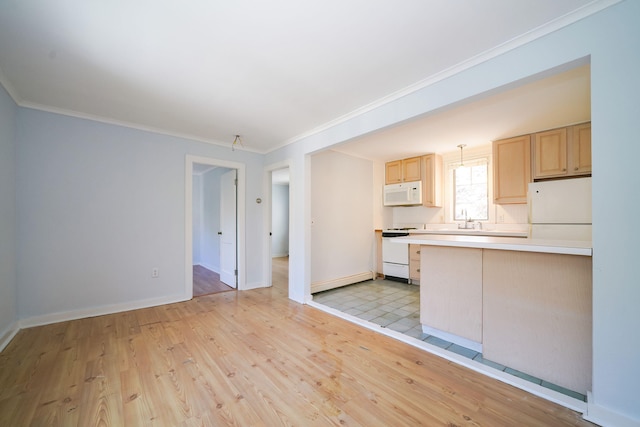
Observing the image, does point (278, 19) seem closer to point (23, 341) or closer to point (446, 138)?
point (446, 138)

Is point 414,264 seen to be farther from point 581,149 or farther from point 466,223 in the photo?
point 581,149

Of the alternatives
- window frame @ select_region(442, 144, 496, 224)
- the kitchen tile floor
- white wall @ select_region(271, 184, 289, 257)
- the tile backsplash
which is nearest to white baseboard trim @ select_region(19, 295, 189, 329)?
the kitchen tile floor

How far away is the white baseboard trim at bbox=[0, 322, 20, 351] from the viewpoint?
2.25m

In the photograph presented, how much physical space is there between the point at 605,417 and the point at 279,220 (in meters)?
7.36

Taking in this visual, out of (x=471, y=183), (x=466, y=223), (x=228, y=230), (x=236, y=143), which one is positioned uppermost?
(x=236, y=143)

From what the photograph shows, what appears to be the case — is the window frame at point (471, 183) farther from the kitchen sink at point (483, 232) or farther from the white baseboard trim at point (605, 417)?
the white baseboard trim at point (605, 417)

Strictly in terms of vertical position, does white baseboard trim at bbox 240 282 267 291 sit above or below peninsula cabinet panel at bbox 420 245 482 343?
below

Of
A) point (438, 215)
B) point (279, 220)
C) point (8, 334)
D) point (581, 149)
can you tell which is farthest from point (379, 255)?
point (8, 334)

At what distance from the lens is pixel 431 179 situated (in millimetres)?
4488

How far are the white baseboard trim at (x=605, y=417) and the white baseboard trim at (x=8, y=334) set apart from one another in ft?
14.2

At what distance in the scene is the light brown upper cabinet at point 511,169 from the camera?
350 centimetres

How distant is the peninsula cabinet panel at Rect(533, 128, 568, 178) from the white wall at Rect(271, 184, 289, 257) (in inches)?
245

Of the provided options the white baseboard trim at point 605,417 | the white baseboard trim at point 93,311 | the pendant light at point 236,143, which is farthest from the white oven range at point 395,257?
the white baseboard trim at point 93,311

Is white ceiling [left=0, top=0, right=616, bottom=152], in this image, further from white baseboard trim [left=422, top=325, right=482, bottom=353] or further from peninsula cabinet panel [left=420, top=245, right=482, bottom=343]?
white baseboard trim [left=422, top=325, right=482, bottom=353]
